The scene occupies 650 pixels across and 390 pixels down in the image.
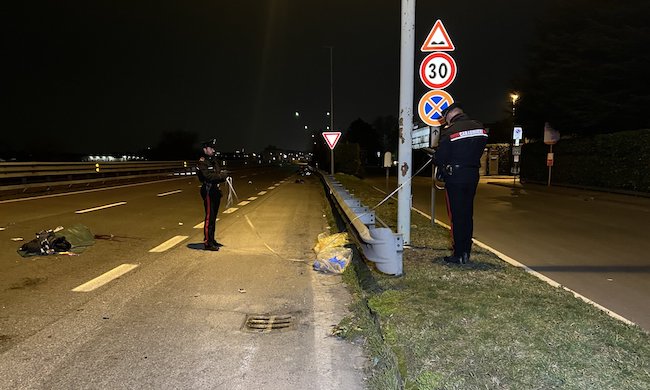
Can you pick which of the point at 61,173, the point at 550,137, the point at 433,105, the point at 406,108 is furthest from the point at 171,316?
the point at 550,137

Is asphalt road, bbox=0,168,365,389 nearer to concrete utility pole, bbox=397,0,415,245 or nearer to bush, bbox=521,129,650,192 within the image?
concrete utility pole, bbox=397,0,415,245

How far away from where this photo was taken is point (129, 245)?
8.98 metres

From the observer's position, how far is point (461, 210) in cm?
687

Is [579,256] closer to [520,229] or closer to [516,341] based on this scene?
[520,229]

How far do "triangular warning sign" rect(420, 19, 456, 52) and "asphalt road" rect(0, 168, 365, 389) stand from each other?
4.29 meters

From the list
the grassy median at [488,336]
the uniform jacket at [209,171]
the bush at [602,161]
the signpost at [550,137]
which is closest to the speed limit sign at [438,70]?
the uniform jacket at [209,171]

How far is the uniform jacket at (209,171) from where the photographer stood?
8523 mm

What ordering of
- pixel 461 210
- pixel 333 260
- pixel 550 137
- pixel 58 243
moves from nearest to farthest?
pixel 461 210 → pixel 333 260 → pixel 58 243 → pixel 550 137

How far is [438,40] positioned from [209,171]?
4702mm

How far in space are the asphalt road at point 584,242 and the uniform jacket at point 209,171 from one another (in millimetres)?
5270

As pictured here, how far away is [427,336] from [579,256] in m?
5.50

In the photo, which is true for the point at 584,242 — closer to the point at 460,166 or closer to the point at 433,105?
the point at 433,105

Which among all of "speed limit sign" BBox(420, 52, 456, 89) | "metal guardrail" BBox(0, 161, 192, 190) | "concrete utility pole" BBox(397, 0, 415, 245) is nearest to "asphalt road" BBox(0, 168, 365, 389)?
"concrete utility pole" BBox(397, 0, 415, 245)

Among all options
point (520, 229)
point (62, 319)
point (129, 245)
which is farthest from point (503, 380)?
point (520, 229)
